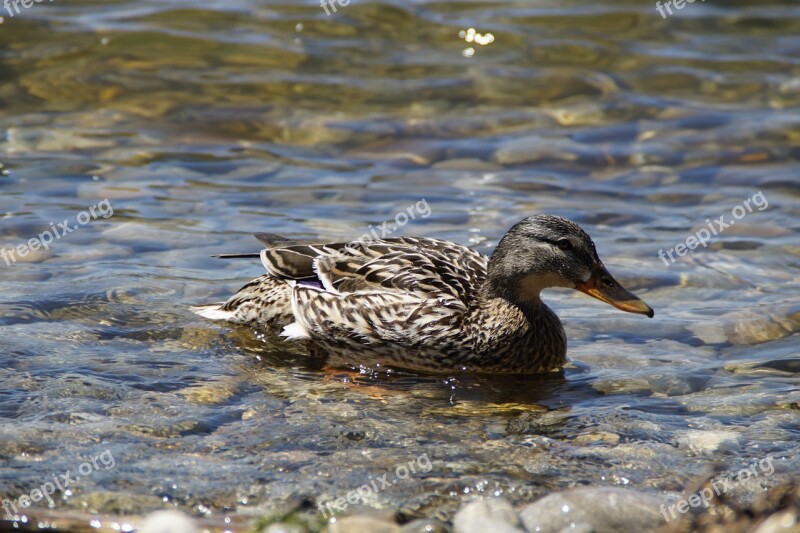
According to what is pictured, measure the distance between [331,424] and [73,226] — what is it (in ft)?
14.4

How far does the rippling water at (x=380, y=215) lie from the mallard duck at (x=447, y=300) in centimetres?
17

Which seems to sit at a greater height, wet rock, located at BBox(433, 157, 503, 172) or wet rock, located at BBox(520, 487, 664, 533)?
wet rock, located at BBox(433, 157, 503, 172)

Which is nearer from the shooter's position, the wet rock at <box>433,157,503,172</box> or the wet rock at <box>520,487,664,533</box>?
the wet rock at <box>520,487,664,533</box>

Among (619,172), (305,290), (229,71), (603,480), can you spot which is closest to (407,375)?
(305,290)

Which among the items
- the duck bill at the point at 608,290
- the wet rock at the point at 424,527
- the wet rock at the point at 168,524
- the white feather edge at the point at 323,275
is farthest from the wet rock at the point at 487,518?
the white feather edge at the point at 323,275

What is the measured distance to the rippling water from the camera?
215 inches

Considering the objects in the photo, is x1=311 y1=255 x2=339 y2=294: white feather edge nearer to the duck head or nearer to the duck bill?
the duck head

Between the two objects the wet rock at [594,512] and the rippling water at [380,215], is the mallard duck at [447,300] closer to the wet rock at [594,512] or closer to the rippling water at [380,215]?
the rippling water at [380,215]

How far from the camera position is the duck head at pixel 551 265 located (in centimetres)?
691

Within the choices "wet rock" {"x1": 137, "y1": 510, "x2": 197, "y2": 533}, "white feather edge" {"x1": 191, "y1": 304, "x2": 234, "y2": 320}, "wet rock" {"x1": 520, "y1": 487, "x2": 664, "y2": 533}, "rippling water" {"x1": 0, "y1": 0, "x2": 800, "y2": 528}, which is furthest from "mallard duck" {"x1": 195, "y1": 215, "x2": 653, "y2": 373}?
"wet rock" {"x1": 137, "y1": 510, "x2": 197, "y2": 533}

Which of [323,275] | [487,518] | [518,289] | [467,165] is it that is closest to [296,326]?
[323,275]

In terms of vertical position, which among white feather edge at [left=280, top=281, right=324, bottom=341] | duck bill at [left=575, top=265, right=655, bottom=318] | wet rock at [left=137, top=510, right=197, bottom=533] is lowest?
white feather edge at [left=280, top=281, right=324, bottom=341]

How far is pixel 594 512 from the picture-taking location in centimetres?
462

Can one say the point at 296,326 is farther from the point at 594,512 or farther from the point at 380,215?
the point at 594,512
